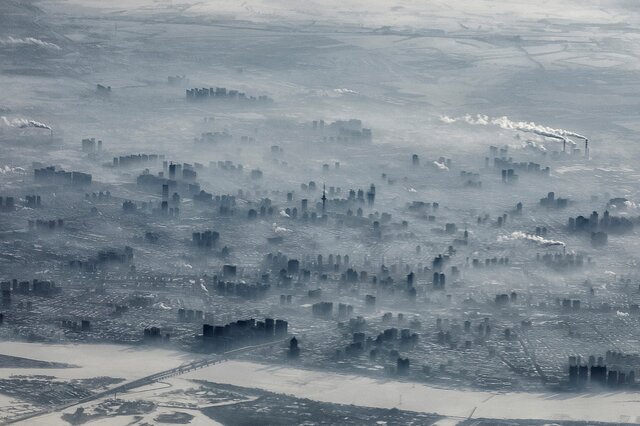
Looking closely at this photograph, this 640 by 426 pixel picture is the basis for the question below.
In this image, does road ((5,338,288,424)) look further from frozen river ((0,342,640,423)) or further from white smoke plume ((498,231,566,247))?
white smoke plume ((498,231,566,247))

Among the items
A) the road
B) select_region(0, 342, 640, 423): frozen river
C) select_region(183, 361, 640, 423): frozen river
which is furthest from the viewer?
select_region(0, 342, 640, 423): frozen river

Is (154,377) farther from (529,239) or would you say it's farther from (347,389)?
(529,239)

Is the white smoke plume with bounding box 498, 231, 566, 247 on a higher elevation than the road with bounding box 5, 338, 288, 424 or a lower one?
higher

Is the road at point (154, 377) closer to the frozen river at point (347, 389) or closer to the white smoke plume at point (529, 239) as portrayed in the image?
the frozen river at point (347, 389)

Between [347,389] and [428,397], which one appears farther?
[347,389]

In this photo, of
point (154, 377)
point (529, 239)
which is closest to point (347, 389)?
point (154, 377)

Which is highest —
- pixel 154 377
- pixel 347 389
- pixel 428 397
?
pixel 154 377

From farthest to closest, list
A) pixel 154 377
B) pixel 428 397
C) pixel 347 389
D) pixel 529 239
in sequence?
pixel 529 239
pixel 154 377
pixel 347 389
pixel 428 397

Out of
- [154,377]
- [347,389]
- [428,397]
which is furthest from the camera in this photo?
[154,377]

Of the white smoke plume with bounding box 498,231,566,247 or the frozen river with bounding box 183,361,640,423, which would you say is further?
the white smoke plume with bounding box 498,231,566,247

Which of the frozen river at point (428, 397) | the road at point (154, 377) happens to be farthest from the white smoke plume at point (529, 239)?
the frozen river at point (428, 397)

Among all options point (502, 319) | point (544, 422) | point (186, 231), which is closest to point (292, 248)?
point (186, 231)

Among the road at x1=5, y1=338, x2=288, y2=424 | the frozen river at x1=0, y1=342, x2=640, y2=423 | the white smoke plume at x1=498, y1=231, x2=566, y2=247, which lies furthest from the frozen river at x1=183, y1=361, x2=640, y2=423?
the white smoke plume at x1=498, y1=231, x2=566, y2=247
